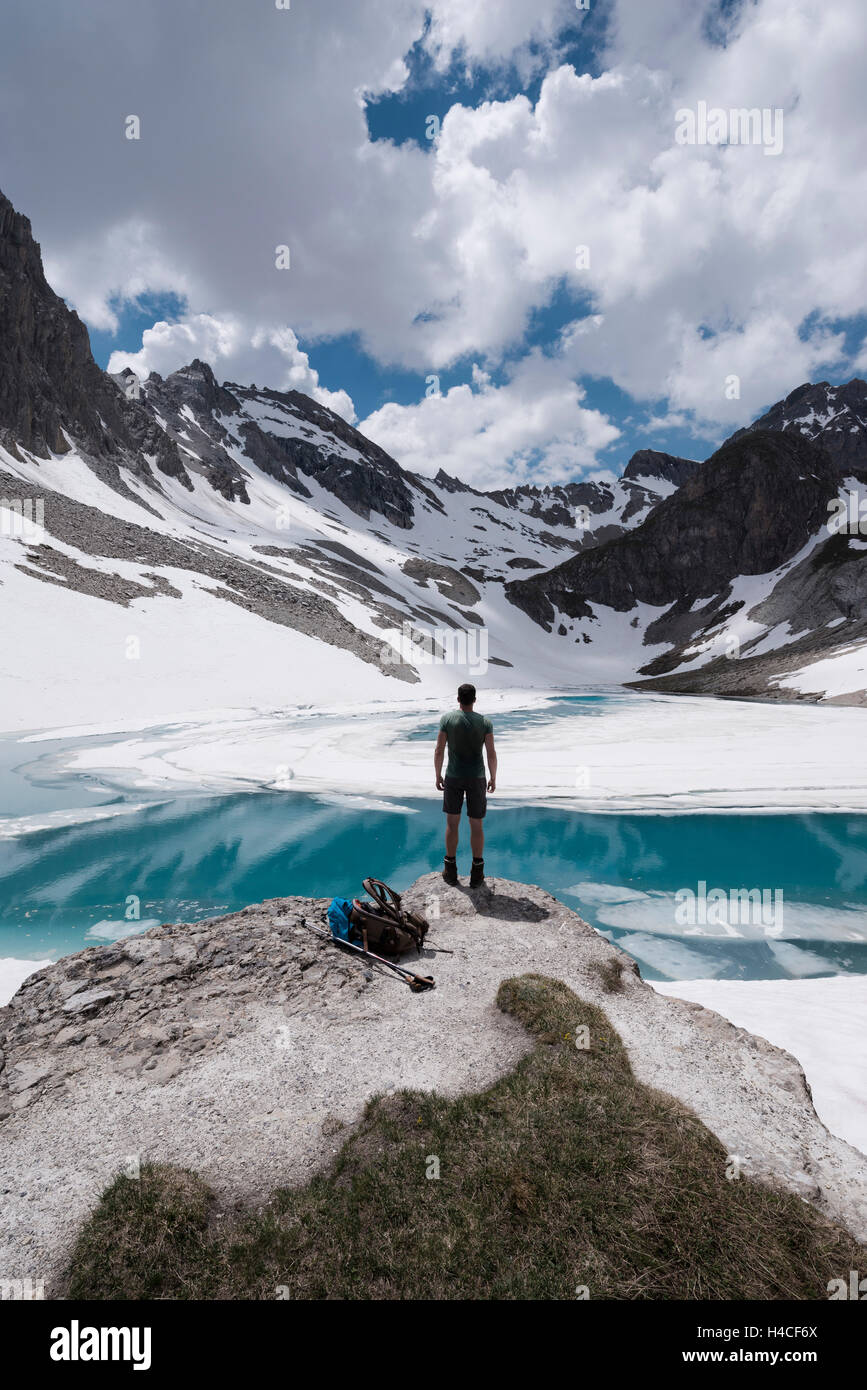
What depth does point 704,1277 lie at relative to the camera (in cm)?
284

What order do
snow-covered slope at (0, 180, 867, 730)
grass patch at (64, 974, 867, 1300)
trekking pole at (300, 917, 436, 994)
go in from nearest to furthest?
grass patch at (64, 974, 867, 1300) < trekking pole at (300, 917, 436, 994) < snow-covered slope at (0, 180, 867, 730)

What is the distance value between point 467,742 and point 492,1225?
17.7 feet

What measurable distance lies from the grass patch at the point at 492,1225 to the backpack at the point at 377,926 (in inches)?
110

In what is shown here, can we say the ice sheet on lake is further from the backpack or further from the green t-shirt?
the backpack

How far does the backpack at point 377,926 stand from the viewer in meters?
6.81

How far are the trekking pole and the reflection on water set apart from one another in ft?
14.3

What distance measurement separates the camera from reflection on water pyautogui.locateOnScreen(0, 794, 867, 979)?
9367 mm

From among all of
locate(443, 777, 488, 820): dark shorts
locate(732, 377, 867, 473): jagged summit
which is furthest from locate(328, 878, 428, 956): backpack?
locate(732, 377, 867, 473): jagged summit

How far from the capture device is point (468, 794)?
822 centimetres

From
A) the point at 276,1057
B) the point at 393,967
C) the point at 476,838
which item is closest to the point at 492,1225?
the point at 276,1057

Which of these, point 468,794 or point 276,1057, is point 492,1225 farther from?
point 468,794

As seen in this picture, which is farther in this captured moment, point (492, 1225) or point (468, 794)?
point (468, 794)

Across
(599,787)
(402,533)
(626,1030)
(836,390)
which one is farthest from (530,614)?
(836,390)

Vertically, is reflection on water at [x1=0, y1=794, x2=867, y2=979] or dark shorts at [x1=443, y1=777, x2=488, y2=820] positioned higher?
dark shorts at [x1=443, y1=777, x2=488, y2=820]
